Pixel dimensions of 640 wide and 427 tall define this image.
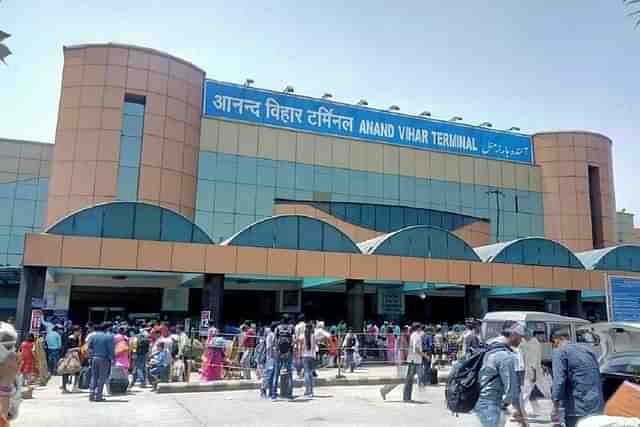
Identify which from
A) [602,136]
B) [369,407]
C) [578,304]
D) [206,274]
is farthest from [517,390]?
[602,136]

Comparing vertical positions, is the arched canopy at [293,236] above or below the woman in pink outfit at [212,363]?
above

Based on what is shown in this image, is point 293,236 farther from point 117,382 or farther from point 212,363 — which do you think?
point 117,382

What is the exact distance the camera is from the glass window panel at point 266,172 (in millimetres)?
35125

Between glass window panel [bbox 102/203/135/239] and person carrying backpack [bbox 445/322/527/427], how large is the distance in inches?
721

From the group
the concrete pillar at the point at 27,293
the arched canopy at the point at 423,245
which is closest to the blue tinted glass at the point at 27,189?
the concrete pillar at the point at 27,293

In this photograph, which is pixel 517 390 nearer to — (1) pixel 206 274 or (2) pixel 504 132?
(1) pixel 206 274

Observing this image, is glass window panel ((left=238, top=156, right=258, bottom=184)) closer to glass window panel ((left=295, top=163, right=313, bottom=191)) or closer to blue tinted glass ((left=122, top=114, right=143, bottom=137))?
glass window panel ((left=295, top=163, right=313, bottom=191))

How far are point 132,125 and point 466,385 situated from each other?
30046 mm

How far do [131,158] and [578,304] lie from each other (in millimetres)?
26102

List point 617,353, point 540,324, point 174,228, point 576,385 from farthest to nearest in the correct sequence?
point 174,228
point 540,324
point 617,353
point 576,385

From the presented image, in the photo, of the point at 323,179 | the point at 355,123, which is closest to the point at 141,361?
the point at 323,179

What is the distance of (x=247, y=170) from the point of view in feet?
114

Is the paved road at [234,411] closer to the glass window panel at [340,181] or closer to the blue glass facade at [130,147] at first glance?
the blue glass facade at [130,147]

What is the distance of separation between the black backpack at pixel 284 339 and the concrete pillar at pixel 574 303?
2195cm
